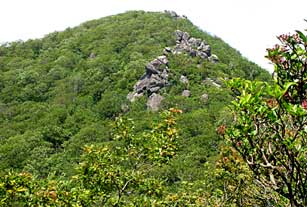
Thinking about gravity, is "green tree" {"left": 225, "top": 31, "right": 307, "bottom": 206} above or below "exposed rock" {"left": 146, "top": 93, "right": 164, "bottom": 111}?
above

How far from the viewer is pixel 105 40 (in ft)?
390

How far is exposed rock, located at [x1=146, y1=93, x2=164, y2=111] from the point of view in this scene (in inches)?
3408

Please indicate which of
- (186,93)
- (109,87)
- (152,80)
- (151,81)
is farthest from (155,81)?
(109,87)

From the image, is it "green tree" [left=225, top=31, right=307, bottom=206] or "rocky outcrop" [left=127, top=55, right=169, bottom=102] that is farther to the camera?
"rocky outcrop" [left=127, top=55, right=169, bottom=102]

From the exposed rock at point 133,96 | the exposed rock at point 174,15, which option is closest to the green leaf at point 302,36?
the exposed rock at point 133,96

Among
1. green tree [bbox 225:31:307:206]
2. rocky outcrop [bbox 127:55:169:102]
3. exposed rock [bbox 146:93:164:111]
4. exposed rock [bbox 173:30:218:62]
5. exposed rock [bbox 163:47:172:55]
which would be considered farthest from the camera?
exposed rock [bbox 163:47:172:55]

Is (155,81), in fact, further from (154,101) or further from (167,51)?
(167,51)

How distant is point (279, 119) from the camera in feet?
16.2

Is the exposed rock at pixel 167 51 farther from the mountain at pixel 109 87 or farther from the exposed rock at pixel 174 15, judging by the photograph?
the exposed rock at pixel 174 15

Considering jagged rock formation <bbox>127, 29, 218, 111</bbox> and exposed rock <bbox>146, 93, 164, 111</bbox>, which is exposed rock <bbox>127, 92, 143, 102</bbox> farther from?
exposed rock <bbox>146, 93, 164, 111</bbox>

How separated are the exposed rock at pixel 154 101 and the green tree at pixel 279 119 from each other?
81086 millimetres

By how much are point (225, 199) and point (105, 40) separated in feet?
347

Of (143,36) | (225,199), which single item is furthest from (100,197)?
(143,36)

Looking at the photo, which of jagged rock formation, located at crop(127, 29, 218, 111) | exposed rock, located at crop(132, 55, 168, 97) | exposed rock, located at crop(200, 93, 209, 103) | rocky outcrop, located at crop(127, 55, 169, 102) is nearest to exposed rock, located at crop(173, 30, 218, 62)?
jagged rock formation, located at crop(127, 29, 218, 111)
